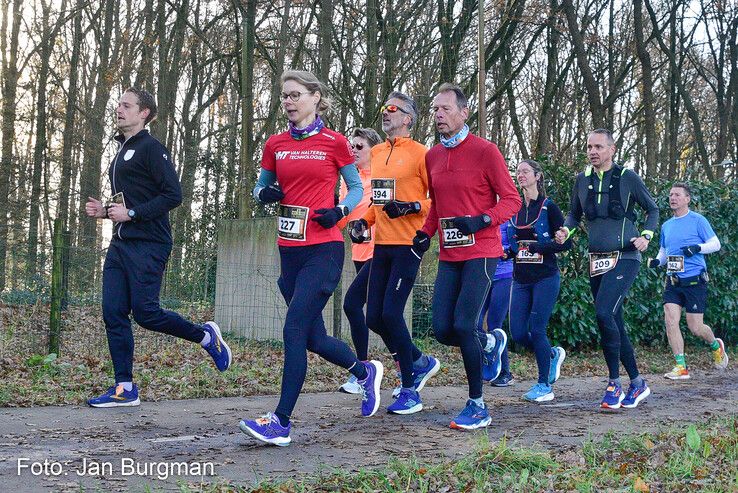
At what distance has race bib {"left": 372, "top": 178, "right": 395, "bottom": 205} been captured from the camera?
24.8 feet

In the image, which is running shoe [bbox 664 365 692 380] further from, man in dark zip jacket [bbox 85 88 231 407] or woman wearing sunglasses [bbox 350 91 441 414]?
man in dark zip jacket [bbox 85 88 231 407]

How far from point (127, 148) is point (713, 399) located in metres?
6.04

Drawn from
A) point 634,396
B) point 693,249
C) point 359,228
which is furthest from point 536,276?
point 693,249

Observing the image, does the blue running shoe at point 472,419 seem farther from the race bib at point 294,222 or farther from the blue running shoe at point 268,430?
the race bib at point 294,222

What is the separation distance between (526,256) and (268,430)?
167 inches

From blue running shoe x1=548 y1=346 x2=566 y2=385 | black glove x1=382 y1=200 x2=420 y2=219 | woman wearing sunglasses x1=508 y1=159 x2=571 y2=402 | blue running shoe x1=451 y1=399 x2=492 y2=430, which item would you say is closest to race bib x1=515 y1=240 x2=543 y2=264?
woman wearing sunglasses x1=508 y1=159 x2=571 y2=402

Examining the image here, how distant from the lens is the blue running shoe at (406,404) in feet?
23.9

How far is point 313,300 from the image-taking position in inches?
234

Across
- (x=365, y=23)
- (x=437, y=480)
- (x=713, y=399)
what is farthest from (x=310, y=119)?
(x=365, y=23)

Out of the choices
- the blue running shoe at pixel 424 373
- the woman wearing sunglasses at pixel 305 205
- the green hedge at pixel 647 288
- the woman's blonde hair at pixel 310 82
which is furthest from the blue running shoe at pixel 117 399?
the green hedge at pixel 647 288

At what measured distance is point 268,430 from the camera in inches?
221

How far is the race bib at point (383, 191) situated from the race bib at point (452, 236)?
2.65 ft

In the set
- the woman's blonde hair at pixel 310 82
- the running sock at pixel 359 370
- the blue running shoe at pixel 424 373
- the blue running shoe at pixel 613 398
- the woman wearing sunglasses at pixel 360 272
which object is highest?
the woman's blonde hair at pixel 310 82

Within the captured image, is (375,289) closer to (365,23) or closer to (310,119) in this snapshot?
(310,119)
